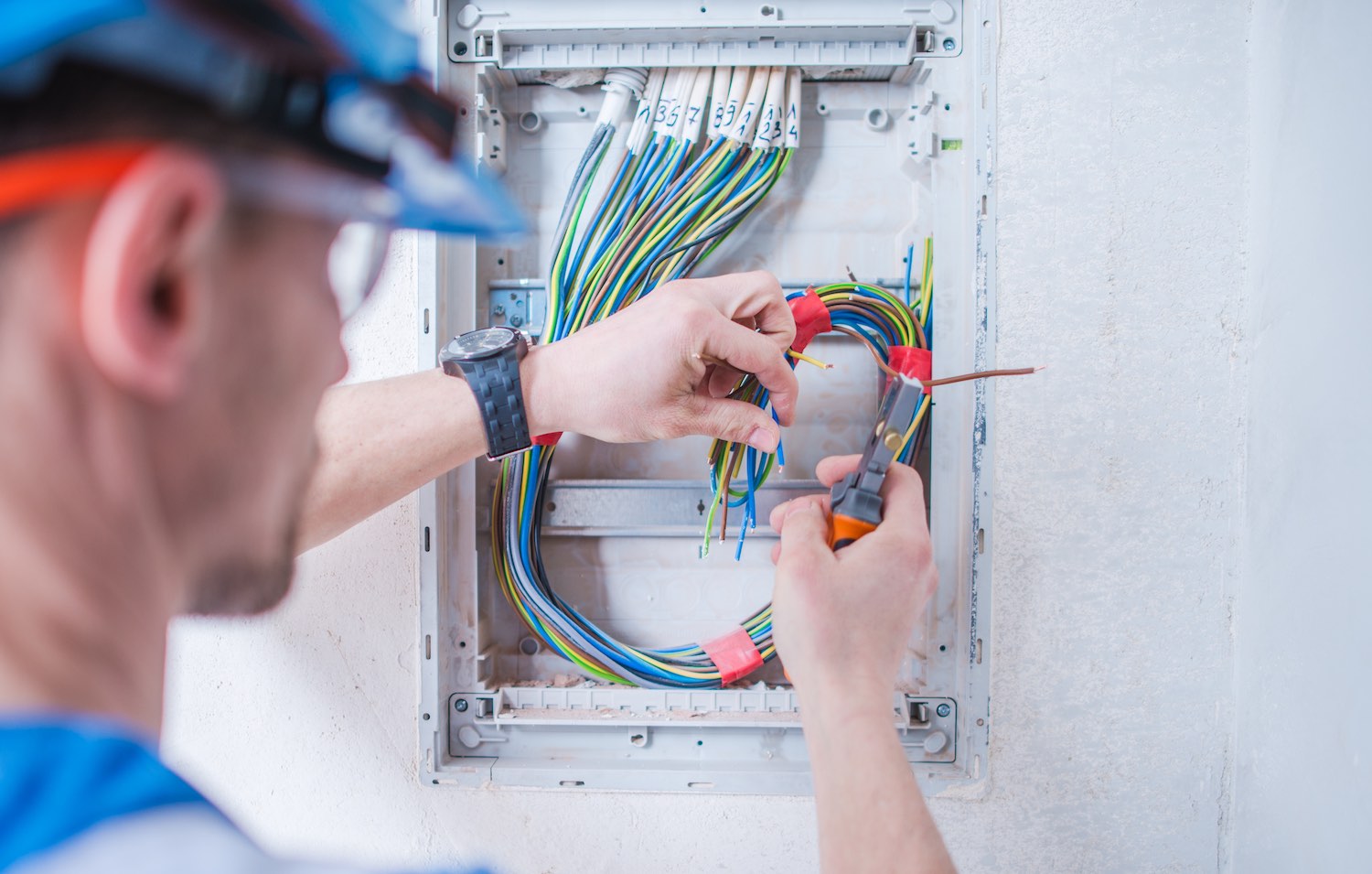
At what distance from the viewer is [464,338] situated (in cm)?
95

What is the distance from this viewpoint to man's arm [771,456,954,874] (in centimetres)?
60

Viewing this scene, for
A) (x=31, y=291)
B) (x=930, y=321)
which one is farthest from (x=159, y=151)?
(x=930, y=321)

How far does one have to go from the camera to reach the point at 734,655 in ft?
3.36

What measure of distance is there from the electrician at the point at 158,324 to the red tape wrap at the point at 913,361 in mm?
610

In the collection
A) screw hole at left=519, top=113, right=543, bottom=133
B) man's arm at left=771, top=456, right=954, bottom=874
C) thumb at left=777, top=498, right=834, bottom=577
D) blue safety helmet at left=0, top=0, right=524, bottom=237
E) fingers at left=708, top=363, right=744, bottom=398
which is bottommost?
man's arm at left=771, top=456, right=954, bottom=874

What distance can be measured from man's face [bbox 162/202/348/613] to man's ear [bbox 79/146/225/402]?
0.01m

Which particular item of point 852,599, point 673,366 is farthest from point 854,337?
point 852,599

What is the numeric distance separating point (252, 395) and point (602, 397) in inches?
19.8

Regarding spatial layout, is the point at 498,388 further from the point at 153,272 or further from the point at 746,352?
the point at 153,272

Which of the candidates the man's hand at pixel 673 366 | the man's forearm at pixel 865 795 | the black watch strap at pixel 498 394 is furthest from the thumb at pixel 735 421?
the man's forearm at pixel 865 795

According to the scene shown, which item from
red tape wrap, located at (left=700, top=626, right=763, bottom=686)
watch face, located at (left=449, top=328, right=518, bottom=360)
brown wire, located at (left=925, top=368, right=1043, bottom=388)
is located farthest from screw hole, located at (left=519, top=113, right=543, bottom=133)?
red tape wrap, located at (left=700, top=626, right=763, bottom=686)

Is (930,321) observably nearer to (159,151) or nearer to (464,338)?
(464,338)

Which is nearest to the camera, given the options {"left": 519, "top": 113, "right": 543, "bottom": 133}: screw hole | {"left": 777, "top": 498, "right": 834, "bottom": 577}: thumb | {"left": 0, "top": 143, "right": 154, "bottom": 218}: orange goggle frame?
{"left": 0, "top": 143, "right": 154, "bottom": 218}: orange goggle frame

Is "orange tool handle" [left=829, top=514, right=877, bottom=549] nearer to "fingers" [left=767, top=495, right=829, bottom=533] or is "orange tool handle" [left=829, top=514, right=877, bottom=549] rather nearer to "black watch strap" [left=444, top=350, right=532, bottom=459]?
"fingers" [left=767, top=495, right=829, bottom=533]
